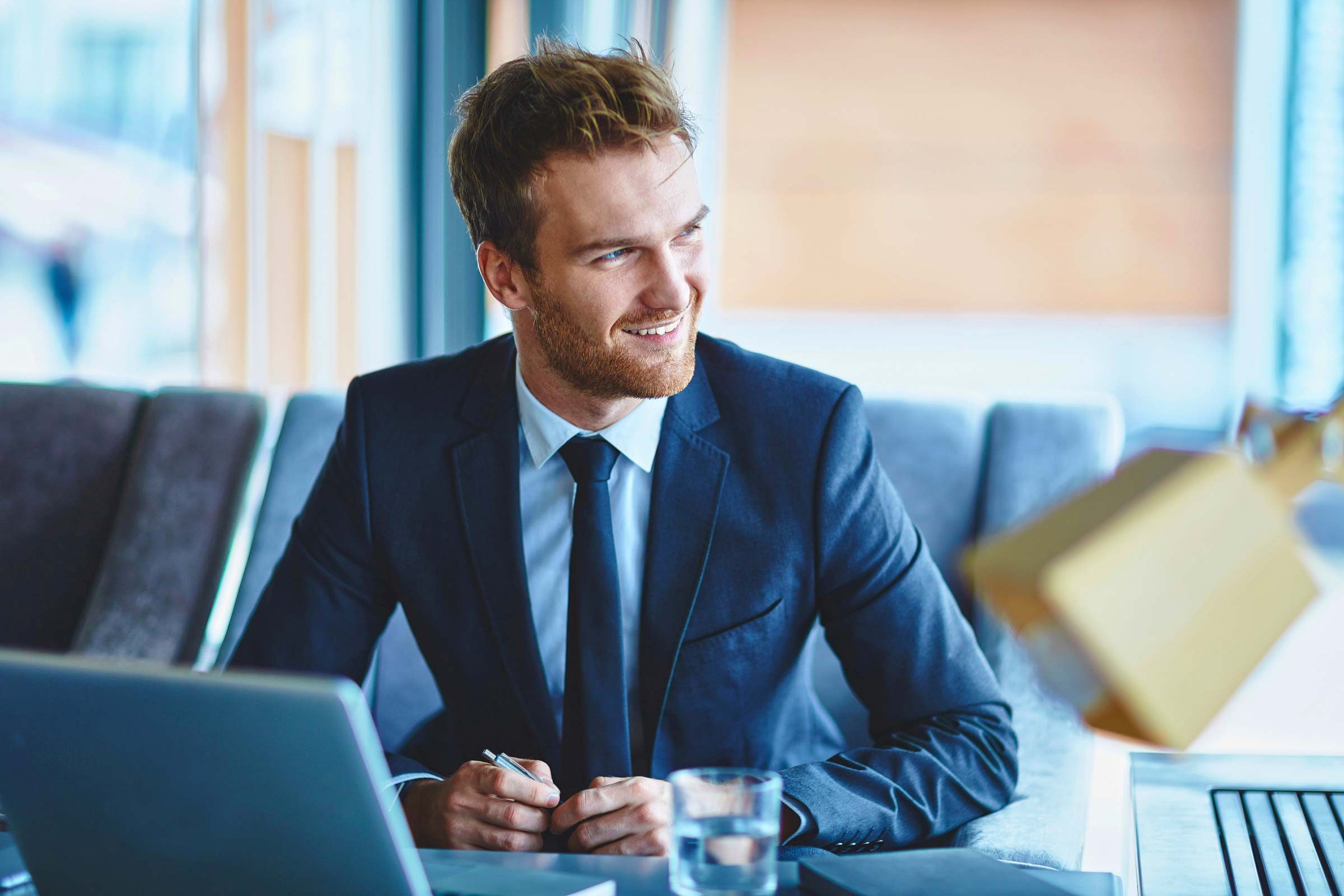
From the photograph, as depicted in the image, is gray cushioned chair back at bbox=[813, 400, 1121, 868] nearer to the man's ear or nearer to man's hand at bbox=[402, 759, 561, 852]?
the man's ear

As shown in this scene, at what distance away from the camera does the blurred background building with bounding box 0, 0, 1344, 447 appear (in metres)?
3.17

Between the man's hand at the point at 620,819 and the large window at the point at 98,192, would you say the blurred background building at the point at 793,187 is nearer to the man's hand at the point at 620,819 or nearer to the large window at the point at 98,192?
the large window at the point at 98,192

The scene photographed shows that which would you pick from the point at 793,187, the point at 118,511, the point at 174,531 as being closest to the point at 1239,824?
the point at 174,531

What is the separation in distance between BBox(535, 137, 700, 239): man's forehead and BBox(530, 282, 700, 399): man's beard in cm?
10

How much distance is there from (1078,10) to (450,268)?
11.9ft

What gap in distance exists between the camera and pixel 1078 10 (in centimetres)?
543

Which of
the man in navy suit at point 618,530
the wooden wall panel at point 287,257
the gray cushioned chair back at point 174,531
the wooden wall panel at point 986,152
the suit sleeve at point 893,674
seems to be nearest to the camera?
the suit sleeve at point 893,674

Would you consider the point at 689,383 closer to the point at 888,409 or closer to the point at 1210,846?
the point at 888,409

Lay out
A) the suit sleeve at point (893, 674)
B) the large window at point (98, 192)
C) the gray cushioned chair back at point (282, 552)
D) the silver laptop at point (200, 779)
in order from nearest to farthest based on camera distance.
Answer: the silver laptop at point (200, 779), the suit sleeve at point (893, 674), the gray cushioned chair back at point (282, 552), the large window at point (98, 192)

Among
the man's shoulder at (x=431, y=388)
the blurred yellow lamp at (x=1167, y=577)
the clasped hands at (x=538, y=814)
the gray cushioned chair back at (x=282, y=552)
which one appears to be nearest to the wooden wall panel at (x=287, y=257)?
the gray cushioned chair back at (x=282, y=552)

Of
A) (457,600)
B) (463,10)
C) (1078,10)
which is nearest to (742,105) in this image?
(1078,10)

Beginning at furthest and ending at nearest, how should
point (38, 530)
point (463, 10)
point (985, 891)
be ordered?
1. point (463, 10)
2. point (38, 530)
3. point (985, 891)

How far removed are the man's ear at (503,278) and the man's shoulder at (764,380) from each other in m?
0.22

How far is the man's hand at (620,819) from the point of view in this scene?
0.99 metres
